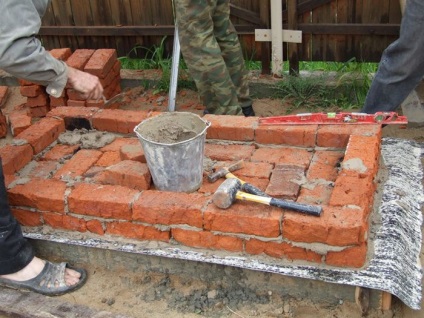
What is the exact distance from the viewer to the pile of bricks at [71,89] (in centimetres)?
473

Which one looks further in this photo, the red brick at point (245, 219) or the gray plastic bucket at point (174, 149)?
the gray plastic bucket at point (174, 149)

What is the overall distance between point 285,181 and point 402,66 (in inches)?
48.7

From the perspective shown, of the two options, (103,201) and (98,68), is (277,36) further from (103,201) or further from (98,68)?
(103,201)

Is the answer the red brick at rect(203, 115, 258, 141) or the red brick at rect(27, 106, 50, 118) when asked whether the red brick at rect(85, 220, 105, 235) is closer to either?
the red brick at rect(203, 115, 258, 141)

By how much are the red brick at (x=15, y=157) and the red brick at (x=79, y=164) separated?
0.74 ft

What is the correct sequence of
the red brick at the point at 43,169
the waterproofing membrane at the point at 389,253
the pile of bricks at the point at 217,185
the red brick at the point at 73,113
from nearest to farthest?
the waterproofing membrane at the point at 389,253
the pile of bricks at the point at 217,185
the red brick at the point at 43,169
the red brick at the point at 73,113

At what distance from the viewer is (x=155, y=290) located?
2.86m

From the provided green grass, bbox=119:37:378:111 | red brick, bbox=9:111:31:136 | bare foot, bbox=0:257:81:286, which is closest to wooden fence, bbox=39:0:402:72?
green grass, bbox=119:37:378:111

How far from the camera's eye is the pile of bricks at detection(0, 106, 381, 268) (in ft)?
8.63

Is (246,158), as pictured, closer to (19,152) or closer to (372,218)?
(372,218)

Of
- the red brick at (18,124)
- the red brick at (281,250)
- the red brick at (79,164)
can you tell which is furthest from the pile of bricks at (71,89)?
the red brick at (281,250)

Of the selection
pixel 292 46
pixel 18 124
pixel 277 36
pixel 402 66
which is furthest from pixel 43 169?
pixel 292 46

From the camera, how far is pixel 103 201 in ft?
9.40

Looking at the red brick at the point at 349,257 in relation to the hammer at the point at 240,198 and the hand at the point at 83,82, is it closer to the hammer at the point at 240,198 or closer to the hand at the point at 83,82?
the hammer at the point at 240,198
